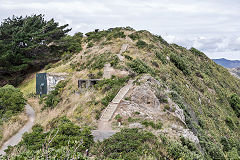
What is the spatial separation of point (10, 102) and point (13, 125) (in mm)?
4252

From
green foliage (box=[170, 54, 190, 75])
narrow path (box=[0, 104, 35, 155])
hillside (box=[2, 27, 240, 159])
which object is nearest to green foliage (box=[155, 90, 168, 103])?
hillside (box=[2, 27, 240, 159])

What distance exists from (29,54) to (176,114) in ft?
113

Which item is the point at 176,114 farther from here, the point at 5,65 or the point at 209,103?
the point at 5,65

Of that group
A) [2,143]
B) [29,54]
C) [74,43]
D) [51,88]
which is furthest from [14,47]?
[2,143]

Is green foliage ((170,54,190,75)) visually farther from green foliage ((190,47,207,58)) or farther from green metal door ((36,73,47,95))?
green metal door ((36,73,47,95))

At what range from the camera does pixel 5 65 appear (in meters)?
39.4

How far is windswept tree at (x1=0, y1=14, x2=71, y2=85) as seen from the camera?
3922cm

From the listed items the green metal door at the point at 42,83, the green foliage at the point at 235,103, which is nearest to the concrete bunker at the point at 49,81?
the green metal door at the point at 42,83

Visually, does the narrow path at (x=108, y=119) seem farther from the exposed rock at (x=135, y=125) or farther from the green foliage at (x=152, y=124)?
the green foliage at (x=152, y=124)

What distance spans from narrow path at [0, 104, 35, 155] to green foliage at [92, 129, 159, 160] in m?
8.43

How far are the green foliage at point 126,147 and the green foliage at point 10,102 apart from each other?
14.2m

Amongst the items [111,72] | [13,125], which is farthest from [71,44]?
[13,125]

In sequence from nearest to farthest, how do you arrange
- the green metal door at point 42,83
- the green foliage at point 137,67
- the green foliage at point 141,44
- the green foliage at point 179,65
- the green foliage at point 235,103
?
the green foliage at point 137,67
the green metal door at point 42,83
the green foliage at point 141,44
the green foliage at point 179,65
the green foliage at point 235,103

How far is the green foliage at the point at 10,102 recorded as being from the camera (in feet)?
72.7
